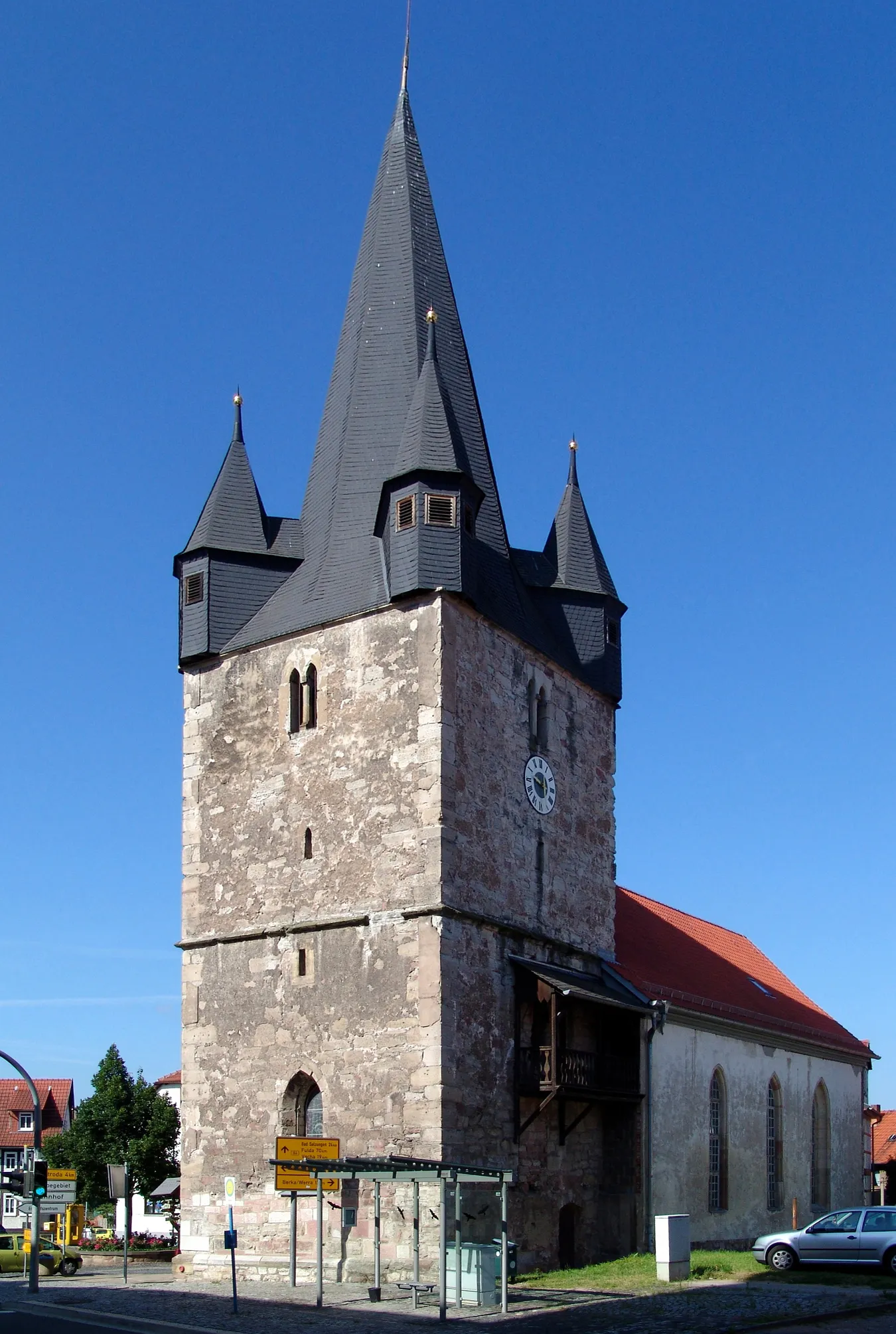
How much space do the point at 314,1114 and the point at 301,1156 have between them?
2541 millimetres

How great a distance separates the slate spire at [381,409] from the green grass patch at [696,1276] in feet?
31.9

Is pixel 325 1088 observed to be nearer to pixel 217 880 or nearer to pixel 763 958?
pixel 217 880

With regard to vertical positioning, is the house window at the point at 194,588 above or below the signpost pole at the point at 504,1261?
above

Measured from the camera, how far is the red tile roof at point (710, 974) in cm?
2712

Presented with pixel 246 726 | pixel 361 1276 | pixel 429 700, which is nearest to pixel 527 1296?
pixel 361 1276

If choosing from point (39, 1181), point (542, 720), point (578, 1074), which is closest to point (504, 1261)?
point (578, 1074)

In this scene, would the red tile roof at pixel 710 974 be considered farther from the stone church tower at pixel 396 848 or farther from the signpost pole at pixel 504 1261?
the signpost pole at pixel 504 1261

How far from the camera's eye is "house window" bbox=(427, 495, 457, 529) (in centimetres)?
2273

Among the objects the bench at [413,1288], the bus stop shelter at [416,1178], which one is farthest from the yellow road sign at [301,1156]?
the bench at [413,1288]

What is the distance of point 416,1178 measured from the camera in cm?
1745

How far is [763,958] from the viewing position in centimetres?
3812

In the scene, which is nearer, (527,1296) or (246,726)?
(527,1296)

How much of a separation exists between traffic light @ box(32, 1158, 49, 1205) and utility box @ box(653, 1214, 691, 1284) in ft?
30.5

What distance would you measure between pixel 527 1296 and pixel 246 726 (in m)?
9.69
